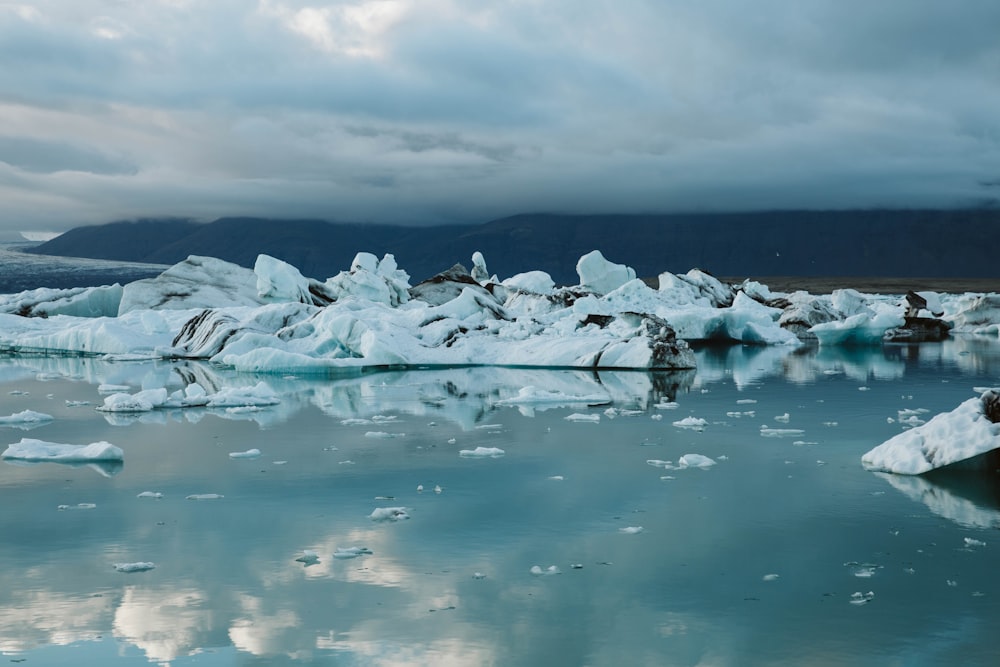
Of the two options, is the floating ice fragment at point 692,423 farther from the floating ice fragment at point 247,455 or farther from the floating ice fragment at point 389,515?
the floating ice fragment at point 389,515

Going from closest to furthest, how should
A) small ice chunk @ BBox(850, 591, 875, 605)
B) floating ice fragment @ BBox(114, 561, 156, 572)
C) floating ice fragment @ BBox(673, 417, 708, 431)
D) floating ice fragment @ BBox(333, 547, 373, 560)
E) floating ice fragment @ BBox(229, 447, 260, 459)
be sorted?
1. small ice chunk @ BBox(850, 591, 875, 605)
2. floating ice fragment @ BBox(114, 561, 156, 572)
3. floating ice fragment @ BBox(333, 547, 373, 560)
4. floating ice fragment @ BBox(229, 447, 260, 459)
5. floating ice fragment @ BBox(673, 417, 708, 431)

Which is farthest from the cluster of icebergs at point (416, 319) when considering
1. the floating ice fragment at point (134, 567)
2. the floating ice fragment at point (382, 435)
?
the floating ice fragment at point (134, 567)

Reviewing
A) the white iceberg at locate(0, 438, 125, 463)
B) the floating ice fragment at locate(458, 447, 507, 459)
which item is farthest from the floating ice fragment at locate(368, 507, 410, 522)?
the white iceberg at locate(0, 438, 125, 463)

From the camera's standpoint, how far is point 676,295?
31.7m

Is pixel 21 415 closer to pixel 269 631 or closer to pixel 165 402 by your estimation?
pixel 165 402

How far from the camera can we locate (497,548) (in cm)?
575

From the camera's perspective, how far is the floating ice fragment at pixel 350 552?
18.3 feet

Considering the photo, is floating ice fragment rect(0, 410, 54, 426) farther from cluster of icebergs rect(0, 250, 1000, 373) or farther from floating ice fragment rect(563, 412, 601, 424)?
cluster of icebergs rect(0, 250, 1000, 373)

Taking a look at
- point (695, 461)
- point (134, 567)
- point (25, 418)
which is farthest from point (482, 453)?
point (25, 418)

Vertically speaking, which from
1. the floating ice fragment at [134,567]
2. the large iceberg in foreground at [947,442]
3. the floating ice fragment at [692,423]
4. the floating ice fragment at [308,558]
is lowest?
the floating ice fragment at [692,423]

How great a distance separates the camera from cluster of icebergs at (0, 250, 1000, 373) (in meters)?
18.0

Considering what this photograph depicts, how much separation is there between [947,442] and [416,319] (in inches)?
552

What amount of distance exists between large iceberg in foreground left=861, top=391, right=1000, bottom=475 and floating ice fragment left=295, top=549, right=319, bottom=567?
4653mm

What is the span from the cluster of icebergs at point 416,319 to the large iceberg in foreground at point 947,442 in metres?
9.34
